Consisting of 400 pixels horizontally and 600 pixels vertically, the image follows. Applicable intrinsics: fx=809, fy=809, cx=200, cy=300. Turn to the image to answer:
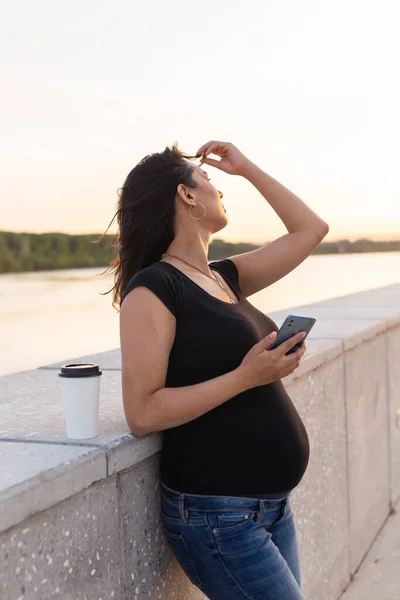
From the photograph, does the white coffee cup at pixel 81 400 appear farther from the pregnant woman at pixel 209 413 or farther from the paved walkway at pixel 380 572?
the paved walkway at pixel 380 572

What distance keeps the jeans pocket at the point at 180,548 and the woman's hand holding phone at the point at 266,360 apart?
1.45 feet

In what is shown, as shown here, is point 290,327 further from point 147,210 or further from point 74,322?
point 74,322

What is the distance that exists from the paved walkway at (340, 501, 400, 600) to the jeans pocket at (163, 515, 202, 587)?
2099 millimetres

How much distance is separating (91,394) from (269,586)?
674 mm

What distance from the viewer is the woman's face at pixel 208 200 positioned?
2486 millimetres

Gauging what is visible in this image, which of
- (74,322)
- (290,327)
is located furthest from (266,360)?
(74,322)

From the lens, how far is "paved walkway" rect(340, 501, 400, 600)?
13.4 feet

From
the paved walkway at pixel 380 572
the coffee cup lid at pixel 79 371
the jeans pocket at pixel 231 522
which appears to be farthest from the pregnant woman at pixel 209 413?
the paved walkway at pixel 380 572

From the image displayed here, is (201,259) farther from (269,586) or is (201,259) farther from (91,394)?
(269,586)

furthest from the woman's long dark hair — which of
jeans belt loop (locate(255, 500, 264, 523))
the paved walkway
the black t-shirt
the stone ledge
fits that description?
the paved walkway

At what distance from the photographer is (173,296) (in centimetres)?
217

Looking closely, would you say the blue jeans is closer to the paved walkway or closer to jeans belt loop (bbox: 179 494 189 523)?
jeans belt loop (bbox: 179 494 189 523)

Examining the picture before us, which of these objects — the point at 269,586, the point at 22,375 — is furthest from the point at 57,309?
the point at 269,586

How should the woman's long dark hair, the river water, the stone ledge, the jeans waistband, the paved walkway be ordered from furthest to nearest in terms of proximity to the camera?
1. the river water
2. the paved walkway
3. the woman's long dark hair
4. the jeans waistband
5. the stone ledge
